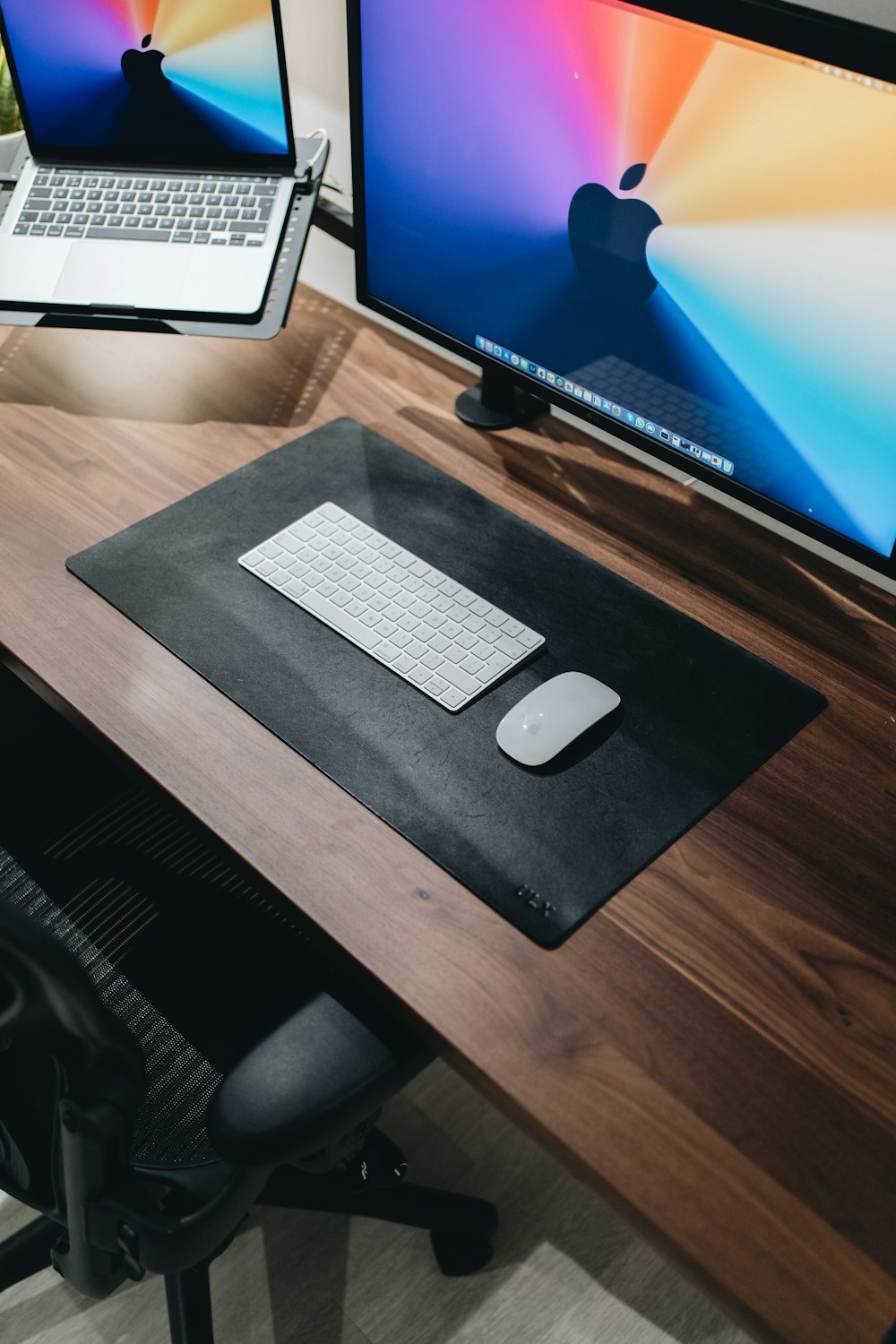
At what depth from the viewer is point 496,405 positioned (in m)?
1.26

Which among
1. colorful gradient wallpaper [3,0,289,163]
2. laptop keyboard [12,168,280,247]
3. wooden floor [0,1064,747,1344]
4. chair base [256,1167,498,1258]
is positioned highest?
colorful gradient wallpaper [3,0,289,163]

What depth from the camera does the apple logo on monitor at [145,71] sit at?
4.14 ft

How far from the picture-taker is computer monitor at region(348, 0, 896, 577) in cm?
82

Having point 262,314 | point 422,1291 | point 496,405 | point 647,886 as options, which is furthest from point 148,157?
point 422,1291

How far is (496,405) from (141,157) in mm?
545

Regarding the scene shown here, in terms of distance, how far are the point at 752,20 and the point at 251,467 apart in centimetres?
64

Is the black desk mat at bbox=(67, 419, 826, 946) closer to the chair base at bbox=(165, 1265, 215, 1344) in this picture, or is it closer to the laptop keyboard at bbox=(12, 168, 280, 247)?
the laptop keyboard at bbox=(12, 168, 280, 247)

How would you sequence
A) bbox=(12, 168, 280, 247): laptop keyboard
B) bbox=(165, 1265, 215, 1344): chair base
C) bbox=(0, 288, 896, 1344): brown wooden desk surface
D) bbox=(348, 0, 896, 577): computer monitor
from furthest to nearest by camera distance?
bbox=(12, 168, 280, 247): laptop keyboard < bbox=(165, 1265, 215, 1344): chair base < bbox=(348, 0, 896, 577): computer monitor < bbox=(0, 288, 896, 1344): brown wooden desk surface

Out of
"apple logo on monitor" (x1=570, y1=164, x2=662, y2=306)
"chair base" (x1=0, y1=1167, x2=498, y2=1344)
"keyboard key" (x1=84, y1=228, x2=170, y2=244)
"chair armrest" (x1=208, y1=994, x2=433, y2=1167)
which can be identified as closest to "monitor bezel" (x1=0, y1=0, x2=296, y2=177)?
"keyboard key" (x1=84, y1=228, x2=170, y2=244)

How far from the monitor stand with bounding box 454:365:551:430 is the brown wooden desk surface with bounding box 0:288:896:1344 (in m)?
0.02

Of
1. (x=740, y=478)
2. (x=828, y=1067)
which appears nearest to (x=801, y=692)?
(x=740, y=478)

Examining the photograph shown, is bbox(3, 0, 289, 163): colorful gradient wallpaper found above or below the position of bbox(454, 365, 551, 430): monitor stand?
above

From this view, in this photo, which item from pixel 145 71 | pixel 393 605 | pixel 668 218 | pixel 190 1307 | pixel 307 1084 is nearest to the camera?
pixel 307 1084

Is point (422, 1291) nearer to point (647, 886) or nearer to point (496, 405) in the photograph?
→ point (647, 886)
